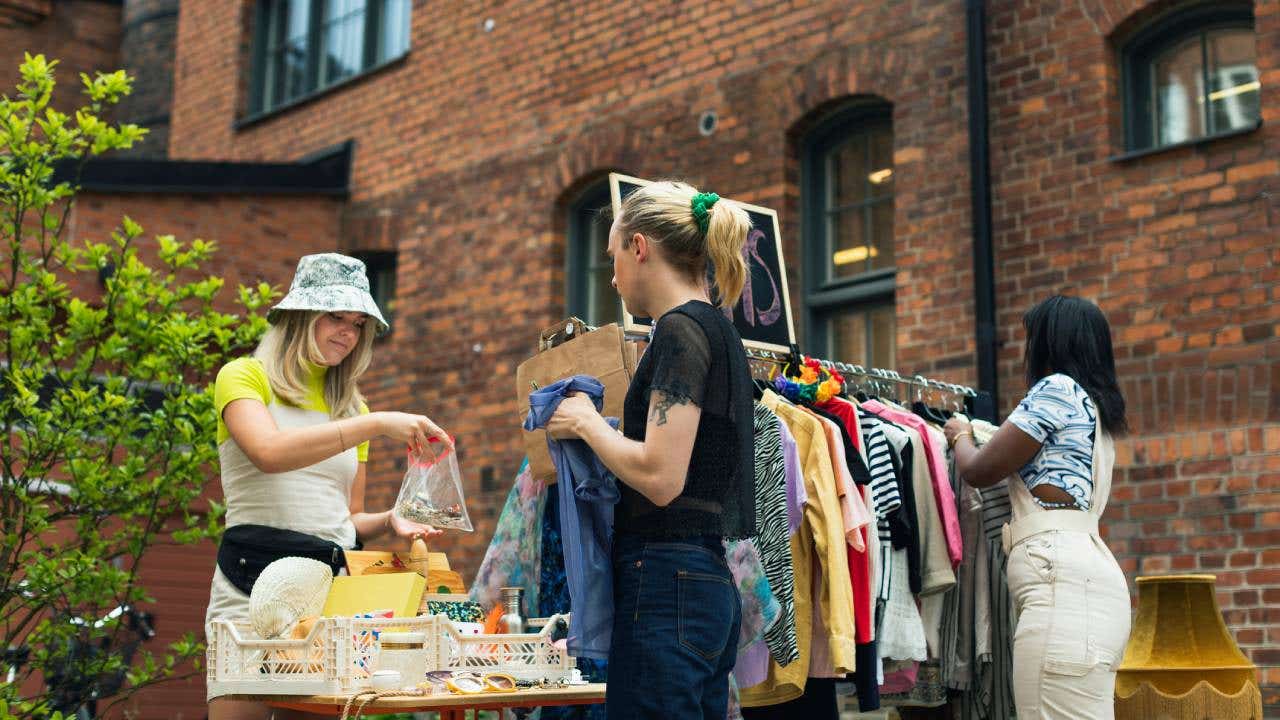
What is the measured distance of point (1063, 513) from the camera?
4918 mm

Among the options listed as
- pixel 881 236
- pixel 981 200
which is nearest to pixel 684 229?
pixel 981 200

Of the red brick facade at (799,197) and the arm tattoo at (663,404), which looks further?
the red brick facade at (799,197)

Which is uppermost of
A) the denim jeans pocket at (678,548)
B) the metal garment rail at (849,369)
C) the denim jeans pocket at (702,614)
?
the metal garment rail at (849,369)

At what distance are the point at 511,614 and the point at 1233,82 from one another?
5.64 m

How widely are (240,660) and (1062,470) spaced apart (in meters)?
2.80

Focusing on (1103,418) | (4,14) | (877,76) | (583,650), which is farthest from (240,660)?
(4,14)

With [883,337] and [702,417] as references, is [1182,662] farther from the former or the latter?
[883,337]

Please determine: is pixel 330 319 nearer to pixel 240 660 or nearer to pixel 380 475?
pixel 240 660

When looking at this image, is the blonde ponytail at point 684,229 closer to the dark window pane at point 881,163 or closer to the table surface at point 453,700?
the table surface at point 453,700

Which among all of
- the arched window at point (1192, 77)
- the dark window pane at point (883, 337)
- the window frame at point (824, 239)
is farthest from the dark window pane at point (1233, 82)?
the dark window pane at point (883, 337)

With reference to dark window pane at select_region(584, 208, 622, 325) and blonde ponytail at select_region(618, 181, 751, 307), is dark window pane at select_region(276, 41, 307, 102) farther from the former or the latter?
blonde ponytail at select_region(618, 181, 751, 307)

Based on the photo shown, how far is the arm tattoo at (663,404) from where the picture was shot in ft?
10.4

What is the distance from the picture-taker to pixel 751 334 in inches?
232

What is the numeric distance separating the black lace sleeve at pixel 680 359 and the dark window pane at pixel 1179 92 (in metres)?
5.72
